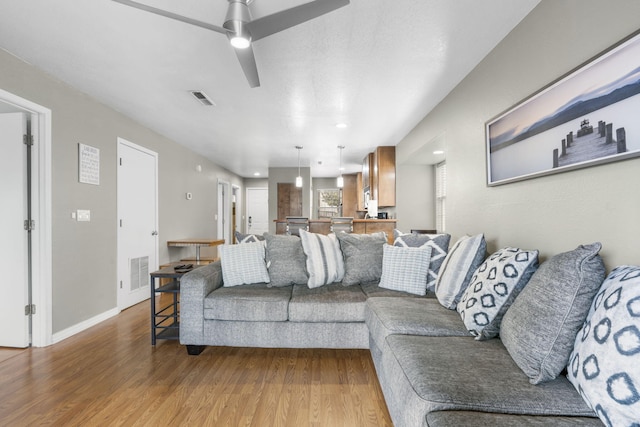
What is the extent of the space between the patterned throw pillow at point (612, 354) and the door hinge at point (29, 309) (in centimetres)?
375

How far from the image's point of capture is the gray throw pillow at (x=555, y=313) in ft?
3.61

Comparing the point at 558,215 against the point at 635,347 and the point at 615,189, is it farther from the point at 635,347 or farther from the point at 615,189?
the point at 635,347

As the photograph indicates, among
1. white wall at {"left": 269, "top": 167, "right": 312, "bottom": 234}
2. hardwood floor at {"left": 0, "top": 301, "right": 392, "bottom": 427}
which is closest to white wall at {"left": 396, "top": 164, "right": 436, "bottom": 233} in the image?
hardwood floor at {"left": 0, "top": 301, "right": 392, "bottom": 427}

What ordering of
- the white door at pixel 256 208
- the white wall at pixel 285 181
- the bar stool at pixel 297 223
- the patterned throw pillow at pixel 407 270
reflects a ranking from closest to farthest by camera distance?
the patterned throw pillow at pixel 407 270 → the bar stool at pixel 297 223 → the white wall at pixel 285 181 → the white door at pixel 256 208

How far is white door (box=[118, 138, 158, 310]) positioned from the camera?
3.67 metres

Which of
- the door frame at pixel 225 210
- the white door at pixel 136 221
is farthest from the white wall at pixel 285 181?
the white door at pixel 136 221

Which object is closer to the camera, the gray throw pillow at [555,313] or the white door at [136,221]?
the gray throw pillow at [555,313]

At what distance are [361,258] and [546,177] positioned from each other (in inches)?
58.4

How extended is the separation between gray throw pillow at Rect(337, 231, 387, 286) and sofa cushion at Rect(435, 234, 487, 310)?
703 millimetres

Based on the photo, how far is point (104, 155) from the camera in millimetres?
3387

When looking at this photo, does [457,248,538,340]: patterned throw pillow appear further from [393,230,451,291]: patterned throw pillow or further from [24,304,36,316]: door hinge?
[24,304,36,316]: door hinge

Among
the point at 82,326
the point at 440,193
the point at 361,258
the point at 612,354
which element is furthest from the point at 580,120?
the point at 82,326

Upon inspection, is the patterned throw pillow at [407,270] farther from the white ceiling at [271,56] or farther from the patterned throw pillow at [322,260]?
the white ceiling at [271,56]

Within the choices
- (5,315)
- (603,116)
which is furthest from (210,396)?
(603,116)
